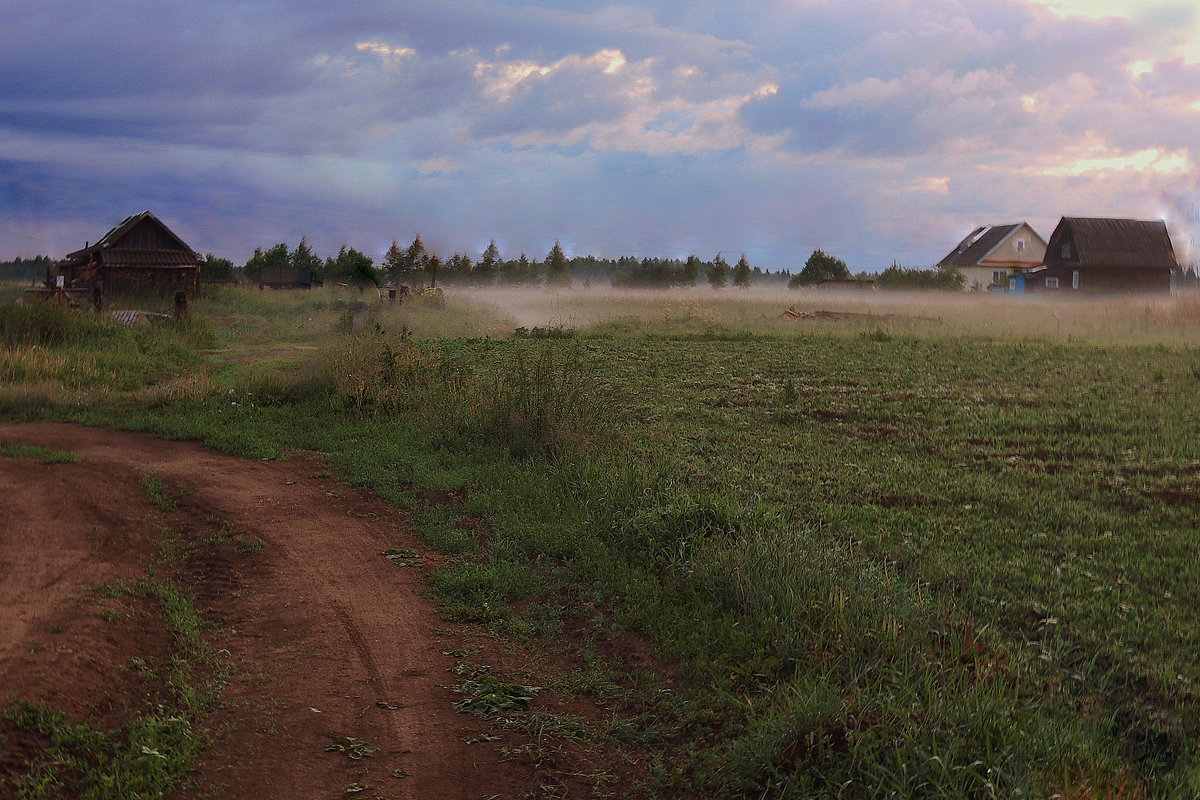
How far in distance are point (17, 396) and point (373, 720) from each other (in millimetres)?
12390

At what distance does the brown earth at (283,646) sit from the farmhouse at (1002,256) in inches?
2602

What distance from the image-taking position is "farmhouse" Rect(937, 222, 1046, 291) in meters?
67.6

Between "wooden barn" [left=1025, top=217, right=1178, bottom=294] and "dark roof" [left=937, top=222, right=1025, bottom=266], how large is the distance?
44.3ft

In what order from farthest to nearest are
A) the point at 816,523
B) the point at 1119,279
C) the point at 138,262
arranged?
the point at 1119,279, the point at 138,262, the point at 816,523

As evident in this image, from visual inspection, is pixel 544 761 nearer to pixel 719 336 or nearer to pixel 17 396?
pixel 17 396

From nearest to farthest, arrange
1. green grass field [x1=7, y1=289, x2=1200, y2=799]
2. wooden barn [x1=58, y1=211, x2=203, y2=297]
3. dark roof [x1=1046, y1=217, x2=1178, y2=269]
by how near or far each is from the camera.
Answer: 1. green grass field [x1=7, y1=289, x2=1200, y2=799]
2. wooden barn [x1=58, y1=211, x2=203, y2=297]
3. dark roof [x1=1046, y1=217, x2=1178, y2=269]

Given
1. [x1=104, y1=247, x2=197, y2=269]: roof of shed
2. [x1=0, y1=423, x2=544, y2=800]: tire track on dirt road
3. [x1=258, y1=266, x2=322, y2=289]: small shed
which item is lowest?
[x1=0, y1=423, x2=544, y2=800]: tire track on dirt road

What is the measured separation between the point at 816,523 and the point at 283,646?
439 centimetres

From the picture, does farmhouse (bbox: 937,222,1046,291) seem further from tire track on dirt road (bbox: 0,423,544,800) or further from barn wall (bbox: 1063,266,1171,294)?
tire track on dirt road (bbox: 0,423,544,800)

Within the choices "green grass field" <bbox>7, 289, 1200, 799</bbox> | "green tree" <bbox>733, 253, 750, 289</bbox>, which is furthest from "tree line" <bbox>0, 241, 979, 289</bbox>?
"green grass field" <bbox>7, 289, 1200, 799</bbox>

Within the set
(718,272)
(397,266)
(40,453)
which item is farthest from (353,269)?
(40,453)

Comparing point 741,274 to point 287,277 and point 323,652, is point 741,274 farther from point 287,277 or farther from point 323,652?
point 323,652

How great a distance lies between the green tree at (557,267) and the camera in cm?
7956

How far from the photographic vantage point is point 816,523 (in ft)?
25.5
